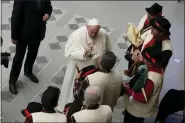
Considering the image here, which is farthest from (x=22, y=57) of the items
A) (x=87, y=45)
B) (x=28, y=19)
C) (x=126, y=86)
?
(x=126, y=86)

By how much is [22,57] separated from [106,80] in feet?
6.19

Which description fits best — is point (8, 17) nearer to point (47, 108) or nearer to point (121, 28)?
point (121, 28)

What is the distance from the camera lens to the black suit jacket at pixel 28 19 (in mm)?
4801

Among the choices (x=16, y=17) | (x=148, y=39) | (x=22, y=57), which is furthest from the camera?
(x=22, y=57)

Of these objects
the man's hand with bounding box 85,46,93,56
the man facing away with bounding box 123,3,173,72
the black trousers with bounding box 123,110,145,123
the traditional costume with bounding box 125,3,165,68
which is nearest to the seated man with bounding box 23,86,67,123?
the man's hand with bounding box 85,46,93,56

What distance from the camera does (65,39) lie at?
22.4 feet

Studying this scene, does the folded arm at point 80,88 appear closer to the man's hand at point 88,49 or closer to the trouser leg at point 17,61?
the man's hand at point 88,49

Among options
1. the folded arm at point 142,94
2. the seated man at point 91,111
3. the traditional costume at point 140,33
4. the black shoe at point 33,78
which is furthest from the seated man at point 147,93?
the black shoe at point 33,78

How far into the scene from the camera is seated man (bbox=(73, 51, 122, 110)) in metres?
3.82

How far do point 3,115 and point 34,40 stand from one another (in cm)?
117

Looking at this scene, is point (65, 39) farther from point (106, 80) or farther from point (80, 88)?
point (106, 80)

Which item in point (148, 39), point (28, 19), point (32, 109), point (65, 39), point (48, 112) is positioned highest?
point (148, 39)

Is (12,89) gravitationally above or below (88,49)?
below

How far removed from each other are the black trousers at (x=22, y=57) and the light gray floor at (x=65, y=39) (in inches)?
8.8
